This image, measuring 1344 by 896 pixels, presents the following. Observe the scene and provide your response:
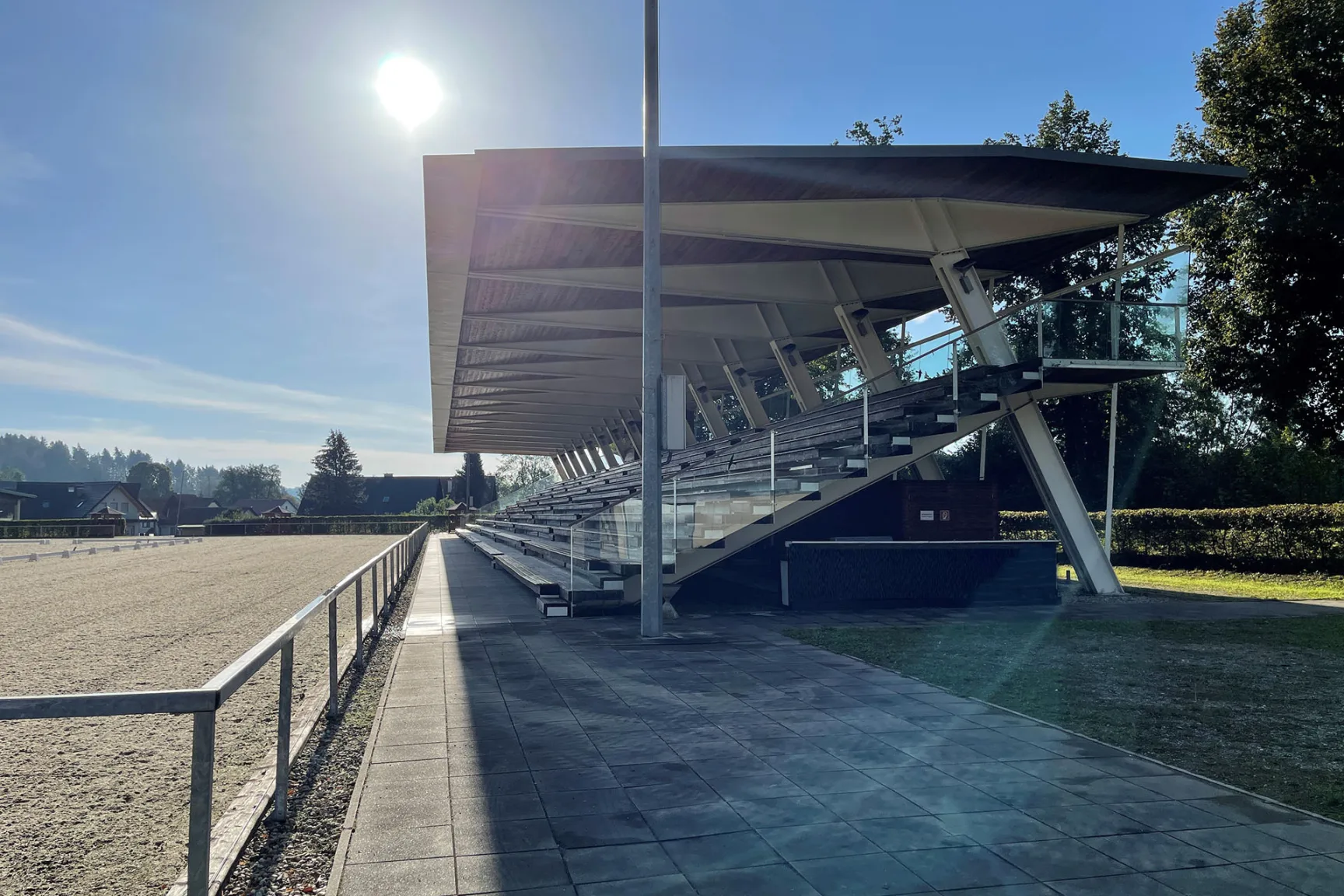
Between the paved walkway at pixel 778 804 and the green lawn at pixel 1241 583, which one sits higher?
the paved walkway at pixel 778 804

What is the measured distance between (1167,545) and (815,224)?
15054 millimetres

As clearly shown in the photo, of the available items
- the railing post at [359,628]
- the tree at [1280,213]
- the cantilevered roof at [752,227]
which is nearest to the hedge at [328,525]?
the cantilevered roof at [752,227]

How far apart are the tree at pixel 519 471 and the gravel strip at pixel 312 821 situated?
3473 inches

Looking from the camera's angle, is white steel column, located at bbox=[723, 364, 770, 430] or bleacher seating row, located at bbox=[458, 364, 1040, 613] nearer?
bleacher seating row, located at bbox=[458, 364, 1040, 613]

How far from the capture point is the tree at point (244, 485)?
140750 mm

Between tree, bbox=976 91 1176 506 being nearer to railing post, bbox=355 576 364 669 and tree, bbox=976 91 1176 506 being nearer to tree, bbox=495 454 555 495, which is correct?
railing post, bbox=355 576 364 669

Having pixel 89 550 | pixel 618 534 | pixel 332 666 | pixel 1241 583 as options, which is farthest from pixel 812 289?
pixel 89 550

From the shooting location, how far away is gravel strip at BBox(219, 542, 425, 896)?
12.2 feet

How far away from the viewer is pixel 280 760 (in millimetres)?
4520

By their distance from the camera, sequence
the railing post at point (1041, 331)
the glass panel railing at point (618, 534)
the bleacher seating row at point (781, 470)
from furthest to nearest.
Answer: the railing post at point (1041, 331)
the bleacher seating row at point (781, 470)
the glass panel railing at point (618, 534)

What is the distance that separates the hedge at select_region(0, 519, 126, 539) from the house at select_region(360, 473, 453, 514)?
41751 millimetres

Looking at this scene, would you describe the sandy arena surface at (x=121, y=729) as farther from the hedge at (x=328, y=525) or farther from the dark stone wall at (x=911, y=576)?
the hedge at (x=328, y=525)

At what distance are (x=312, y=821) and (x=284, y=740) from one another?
41 centimetres

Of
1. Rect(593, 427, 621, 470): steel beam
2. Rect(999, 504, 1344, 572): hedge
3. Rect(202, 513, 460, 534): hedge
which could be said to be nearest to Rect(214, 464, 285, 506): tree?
Rect(202, 513, 460, 534): hedge
